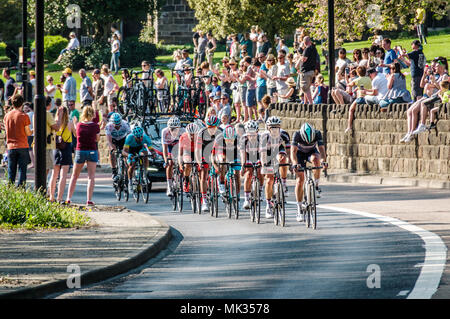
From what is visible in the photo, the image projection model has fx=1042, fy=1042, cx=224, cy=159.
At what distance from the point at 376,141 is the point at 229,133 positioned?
763 cm

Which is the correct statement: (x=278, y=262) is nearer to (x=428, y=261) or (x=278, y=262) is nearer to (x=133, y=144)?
(x=428, y=261)

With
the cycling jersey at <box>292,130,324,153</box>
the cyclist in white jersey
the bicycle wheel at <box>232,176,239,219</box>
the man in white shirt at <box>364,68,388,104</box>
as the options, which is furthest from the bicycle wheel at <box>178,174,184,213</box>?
the man in white shirt at <box>364,68,388,104</box>

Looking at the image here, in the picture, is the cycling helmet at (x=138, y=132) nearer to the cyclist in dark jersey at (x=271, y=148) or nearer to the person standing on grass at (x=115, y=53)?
the cyclist in dark jersey at (x=271, y=148)

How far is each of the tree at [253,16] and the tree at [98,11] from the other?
253 inches

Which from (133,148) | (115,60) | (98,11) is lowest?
(133,148)

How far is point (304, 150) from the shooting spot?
17.3 m

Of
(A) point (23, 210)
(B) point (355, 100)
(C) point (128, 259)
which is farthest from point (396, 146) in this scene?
(C) point (128, 259)

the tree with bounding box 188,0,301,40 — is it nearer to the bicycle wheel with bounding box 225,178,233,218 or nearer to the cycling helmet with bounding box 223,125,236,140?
the cycling helmet with bounding box 223,125,236,140

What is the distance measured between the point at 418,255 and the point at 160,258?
337 centimetres

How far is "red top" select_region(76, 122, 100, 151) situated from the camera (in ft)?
63.8

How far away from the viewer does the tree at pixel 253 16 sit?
4606 cm

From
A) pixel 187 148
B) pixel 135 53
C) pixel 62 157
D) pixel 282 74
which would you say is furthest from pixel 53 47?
pixel 187 148

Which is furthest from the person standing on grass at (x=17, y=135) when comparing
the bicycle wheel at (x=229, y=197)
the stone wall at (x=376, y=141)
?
the stone wall at (x=376, y=141)

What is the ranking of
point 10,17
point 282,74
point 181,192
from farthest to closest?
point 10,17
point 282,74
point 181,192
